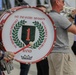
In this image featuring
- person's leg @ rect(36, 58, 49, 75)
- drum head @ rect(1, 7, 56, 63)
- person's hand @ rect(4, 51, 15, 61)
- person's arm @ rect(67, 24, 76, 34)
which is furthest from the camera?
person's leg @ rect(36, 58, 49, 75)

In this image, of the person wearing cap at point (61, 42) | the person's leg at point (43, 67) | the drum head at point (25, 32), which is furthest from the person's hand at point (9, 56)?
the person's leg at point (43, 67)

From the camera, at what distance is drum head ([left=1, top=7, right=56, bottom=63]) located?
364 cm

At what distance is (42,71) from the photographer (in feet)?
17.1

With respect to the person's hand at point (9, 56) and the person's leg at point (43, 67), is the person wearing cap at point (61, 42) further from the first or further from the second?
the person's hand at point (9, 56)

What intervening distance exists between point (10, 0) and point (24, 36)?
41.0 ft

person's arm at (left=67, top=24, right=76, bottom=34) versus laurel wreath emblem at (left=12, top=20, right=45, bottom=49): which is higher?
laurel wreath emblem at (left=12, top=20, right=45, bottom=49)

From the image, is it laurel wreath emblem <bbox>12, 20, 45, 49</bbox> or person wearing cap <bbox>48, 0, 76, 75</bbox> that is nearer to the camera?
laurel wreath emblem <bbox>12, 20, 45, 49</bbox>

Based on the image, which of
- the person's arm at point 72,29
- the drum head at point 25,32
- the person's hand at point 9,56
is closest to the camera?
the person's hand at point 9,56

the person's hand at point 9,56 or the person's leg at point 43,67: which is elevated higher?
the person's hand at point 9,56

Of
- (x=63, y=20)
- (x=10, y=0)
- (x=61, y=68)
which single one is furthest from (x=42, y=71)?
(x=10, y=0)

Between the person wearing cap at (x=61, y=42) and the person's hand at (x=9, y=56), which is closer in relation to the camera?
the person's hand at (x=9, y=56)

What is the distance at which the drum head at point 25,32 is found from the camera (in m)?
3.64

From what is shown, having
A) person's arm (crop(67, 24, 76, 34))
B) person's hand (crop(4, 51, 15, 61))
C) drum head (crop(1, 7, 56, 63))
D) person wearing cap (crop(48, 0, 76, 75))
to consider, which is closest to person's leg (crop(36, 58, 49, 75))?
person wearing cap (crop(48, 0, 76, 75))

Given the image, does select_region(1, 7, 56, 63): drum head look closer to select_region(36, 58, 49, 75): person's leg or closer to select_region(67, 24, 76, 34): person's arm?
select_region(67, 24, 76, 34): person's arm
